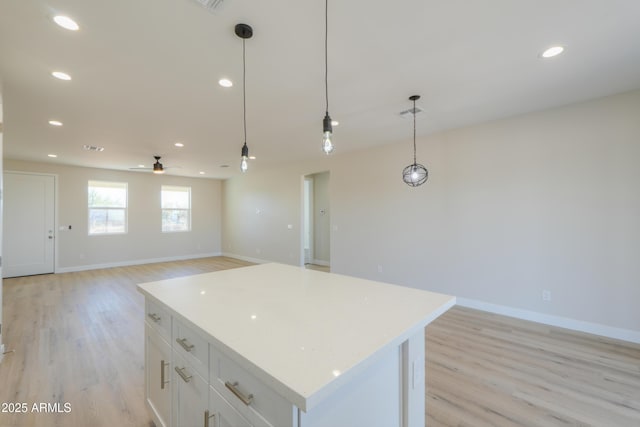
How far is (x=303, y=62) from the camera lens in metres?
2.25

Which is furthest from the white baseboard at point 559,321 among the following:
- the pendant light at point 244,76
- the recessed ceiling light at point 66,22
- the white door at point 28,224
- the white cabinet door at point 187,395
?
the white door at point 28,224

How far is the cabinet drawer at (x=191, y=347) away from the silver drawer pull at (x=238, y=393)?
0.22 metres

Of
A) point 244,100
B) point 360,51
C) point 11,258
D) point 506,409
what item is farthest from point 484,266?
point 11,258

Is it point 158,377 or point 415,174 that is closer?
point 158,377

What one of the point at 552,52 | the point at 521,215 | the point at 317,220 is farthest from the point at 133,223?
the point at 552,52

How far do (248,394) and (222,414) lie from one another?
0.27m

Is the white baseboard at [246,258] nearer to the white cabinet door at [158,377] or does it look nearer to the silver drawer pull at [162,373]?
the white cabinet door at [158,377]

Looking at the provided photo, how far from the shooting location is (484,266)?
3.78m

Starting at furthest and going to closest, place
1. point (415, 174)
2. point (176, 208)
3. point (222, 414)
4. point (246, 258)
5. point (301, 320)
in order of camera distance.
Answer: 1. point (176, 208)
2. point (246, 258)
3. point (415, 174)
4. point (301, 320)
5. point (222, 414)

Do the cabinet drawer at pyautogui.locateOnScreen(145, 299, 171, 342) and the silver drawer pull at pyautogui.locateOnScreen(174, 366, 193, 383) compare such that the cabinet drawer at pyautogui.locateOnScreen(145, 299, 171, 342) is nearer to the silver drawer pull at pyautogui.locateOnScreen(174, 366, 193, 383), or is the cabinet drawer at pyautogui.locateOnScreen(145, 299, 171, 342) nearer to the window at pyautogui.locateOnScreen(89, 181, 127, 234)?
the silver drawer pull at pyautogui.locateOnScreen(174, 366, 193, 383)

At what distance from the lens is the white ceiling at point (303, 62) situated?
67.2 inches

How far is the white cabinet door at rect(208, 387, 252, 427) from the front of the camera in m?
0.97

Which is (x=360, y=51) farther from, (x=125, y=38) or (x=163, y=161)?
(x=163, y=161)

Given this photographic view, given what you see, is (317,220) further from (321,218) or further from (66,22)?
(66,22)
